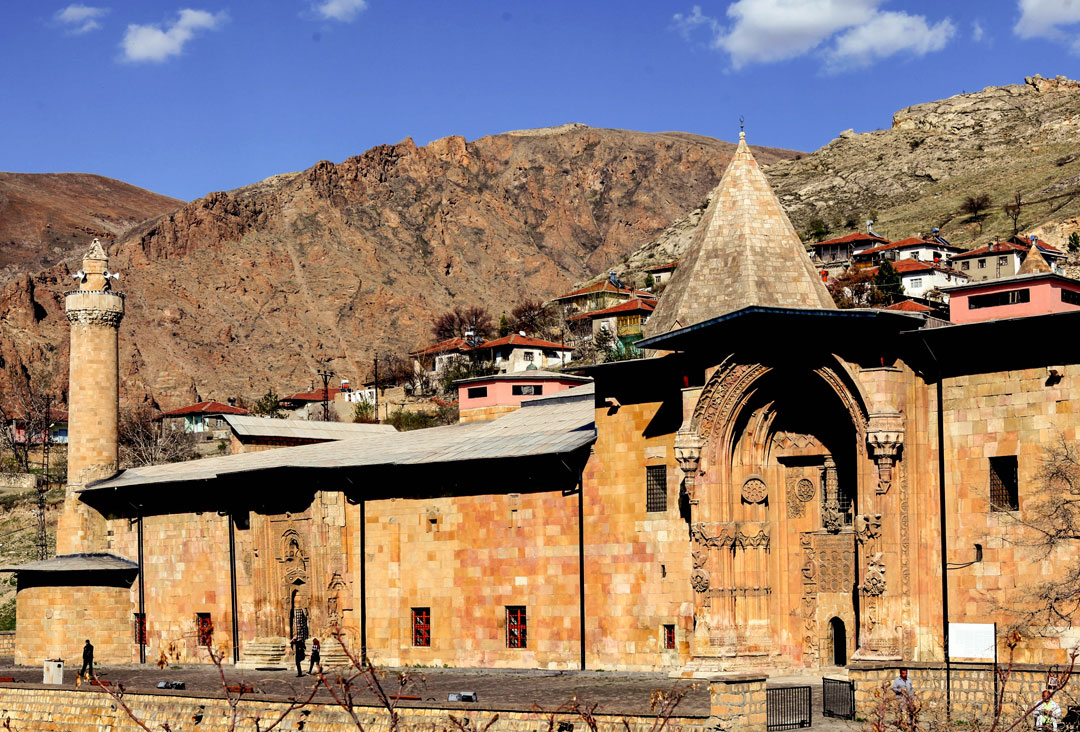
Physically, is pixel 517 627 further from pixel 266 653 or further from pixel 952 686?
pixel 952 686

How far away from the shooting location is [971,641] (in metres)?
25.4

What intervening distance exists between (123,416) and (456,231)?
72.4 m

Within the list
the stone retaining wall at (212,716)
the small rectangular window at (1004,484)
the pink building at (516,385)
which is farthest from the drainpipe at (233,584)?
the small rectangular window at (1004,484)

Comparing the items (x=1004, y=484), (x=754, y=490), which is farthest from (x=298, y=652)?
(x=1004, y=484)

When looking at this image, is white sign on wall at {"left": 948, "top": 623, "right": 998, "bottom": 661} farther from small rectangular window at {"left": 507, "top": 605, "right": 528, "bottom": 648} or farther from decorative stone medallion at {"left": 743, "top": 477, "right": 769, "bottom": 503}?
small rectangular window at {"left": 507, "top": 605, "right": 528, "bottom": 648}

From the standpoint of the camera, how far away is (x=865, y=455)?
29594mm

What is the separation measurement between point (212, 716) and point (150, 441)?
82.9 meters

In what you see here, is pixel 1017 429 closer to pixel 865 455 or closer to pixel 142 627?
pixel 865 455

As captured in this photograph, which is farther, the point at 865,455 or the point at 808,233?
the point at 808,233

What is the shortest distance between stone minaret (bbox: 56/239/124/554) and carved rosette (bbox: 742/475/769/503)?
86.0 feet

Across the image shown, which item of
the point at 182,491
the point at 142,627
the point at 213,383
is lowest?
the point at 142,627

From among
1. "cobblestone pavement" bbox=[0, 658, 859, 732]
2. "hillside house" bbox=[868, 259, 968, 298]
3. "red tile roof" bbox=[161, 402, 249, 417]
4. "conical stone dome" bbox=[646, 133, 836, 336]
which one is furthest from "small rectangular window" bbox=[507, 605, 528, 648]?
"red tile roof" bbox=[161, 402, 249, 417]

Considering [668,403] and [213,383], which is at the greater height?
[213,383]

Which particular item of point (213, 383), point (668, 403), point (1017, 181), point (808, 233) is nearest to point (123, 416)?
point (213, 383)
